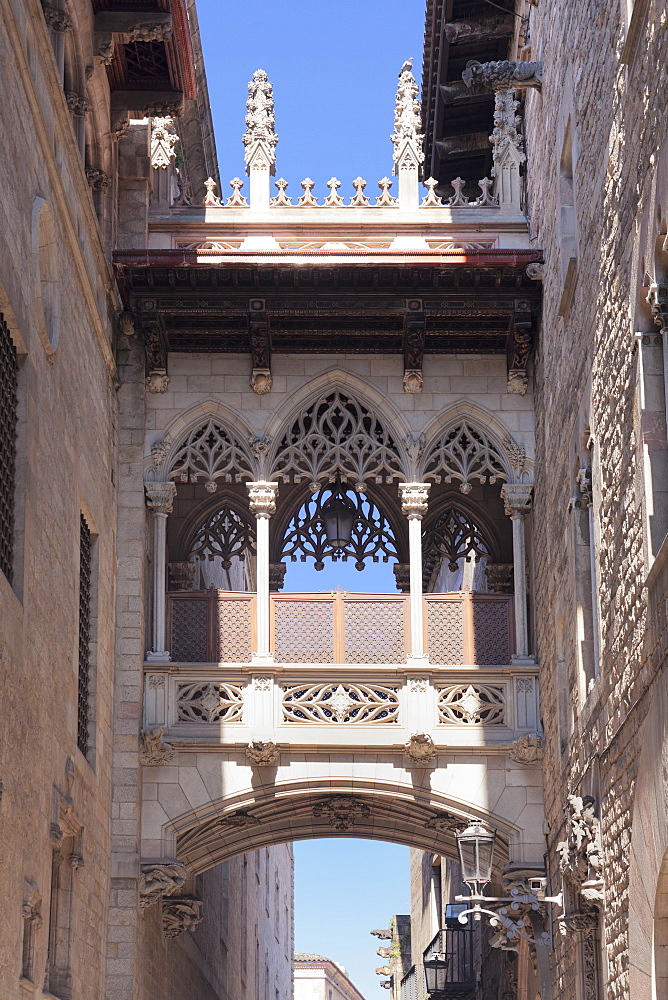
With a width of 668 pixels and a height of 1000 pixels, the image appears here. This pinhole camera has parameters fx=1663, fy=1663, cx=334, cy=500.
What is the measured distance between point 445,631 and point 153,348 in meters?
3.79

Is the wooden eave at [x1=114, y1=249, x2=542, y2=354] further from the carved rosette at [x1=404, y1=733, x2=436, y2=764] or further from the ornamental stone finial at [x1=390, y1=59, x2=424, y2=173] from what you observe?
the carved rosette at [x1=404, y1=733, x2=436, y2=764]

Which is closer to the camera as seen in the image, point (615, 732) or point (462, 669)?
point (615, 732)

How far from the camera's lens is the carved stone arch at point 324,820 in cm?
1471

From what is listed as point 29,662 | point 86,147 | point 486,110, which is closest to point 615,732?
point 29,662

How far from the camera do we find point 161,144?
16.2 m

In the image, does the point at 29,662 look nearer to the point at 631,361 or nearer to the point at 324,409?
the point at 631,361

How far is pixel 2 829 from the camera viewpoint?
9.30 metres

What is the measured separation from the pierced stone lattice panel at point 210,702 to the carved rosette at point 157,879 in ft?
4.23

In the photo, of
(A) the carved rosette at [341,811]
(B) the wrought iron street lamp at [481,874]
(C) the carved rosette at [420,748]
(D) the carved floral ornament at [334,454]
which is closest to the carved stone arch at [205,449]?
(D) the carved floral ornament at [334,454]

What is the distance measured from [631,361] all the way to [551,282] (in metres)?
5.08

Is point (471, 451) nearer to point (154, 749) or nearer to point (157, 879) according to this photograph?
point (154, 749)

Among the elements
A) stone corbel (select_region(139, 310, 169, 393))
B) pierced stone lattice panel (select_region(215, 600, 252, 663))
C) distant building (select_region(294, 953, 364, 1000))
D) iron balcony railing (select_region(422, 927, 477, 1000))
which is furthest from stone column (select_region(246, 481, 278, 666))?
distant building (select_region(294, 953, 364, 1000))

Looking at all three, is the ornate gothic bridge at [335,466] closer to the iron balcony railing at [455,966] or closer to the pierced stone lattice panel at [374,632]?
the pierced stone lattice panel at [374,632]

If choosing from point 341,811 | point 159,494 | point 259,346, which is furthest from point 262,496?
point 341,811
